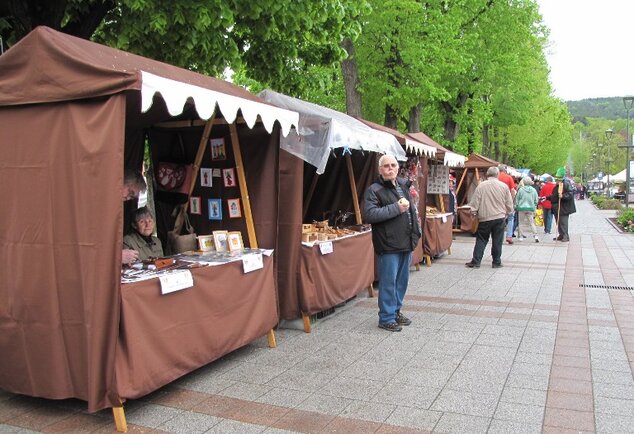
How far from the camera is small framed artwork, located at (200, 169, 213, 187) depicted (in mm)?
5668

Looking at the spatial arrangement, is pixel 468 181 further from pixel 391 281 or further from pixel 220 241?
pixel 220 241

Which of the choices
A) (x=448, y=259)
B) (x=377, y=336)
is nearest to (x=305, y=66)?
(x=448, y=259)

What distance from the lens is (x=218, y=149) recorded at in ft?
18.4

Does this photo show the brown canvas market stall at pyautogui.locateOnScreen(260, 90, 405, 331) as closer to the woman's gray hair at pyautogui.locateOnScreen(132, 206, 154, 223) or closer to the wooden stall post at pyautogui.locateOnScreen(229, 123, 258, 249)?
the wooden stall post at pyautogui.locateOnScreen(229, 123, 258, 249)

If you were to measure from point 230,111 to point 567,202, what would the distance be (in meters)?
12.3

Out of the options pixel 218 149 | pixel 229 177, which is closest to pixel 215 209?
pixel 229 177

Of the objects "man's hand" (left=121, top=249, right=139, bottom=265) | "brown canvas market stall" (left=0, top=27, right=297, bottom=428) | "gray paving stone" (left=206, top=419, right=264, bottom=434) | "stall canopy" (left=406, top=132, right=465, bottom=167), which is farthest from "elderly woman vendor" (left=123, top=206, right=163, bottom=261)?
"stall canopy" (left=406, top=132, right=465, bottom=167)

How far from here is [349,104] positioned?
15.0m

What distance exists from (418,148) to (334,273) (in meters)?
3.54

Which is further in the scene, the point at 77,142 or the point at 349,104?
the point at 349,104

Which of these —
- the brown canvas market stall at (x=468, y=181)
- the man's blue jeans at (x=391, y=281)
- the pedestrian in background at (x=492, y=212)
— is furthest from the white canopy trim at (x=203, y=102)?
the brown canvas market stall at (x=468, y=181)

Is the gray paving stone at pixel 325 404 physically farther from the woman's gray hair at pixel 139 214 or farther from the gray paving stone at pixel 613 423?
the woman's gray hair at pixel 139 214

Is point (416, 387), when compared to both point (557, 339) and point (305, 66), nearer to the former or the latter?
point (557, 339)

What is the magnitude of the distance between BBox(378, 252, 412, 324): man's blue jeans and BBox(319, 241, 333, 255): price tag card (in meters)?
0.61
